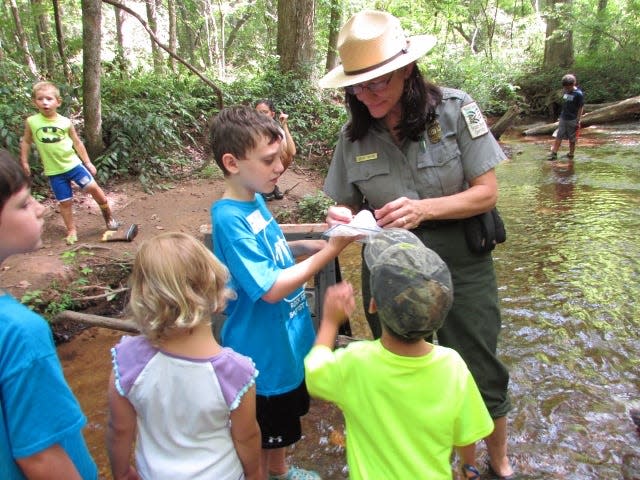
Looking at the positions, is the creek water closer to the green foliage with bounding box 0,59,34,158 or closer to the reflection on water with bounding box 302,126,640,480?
the reflection on water with bounding box 302,126,640,480

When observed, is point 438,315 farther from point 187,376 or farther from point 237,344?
point 237,344

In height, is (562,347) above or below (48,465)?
below

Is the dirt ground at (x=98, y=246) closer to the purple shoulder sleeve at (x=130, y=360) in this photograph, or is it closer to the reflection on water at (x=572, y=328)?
the purple shoulder sleeve at (x=130, y=360)

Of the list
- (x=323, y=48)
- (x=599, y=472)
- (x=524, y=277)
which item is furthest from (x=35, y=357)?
(x=323, y=48)

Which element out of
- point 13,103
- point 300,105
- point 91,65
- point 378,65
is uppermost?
point 91,65

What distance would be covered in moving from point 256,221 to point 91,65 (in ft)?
19.9

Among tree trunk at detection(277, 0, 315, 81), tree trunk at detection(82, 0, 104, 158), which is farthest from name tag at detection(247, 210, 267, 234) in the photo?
tree trunk at detection(277, 0, 315, 81)

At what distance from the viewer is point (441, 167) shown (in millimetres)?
1971

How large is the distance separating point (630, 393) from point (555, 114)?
18.8m

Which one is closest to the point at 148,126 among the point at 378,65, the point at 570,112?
the point at 378,65

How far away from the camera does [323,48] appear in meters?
19.8

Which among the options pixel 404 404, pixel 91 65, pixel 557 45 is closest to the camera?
pixel 404 404

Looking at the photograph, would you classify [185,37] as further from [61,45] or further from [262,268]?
[262,268]

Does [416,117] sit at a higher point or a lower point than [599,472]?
higher
